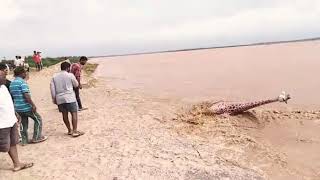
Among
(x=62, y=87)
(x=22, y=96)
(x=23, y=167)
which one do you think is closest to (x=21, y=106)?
(x=22, y=96)

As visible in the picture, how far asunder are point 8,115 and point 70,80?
79.4 inches

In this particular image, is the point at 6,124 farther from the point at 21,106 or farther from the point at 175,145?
the point at 175,145

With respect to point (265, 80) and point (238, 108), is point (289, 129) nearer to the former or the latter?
point (238, 108)

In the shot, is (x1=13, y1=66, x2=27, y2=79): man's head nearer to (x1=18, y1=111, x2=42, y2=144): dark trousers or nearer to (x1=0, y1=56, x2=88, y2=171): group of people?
(x1=0, y1=56, x2=88, y2=171): group of people

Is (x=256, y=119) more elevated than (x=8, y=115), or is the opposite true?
(x=8, y=115)

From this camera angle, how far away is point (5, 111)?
653cm

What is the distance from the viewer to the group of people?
653 centimetres

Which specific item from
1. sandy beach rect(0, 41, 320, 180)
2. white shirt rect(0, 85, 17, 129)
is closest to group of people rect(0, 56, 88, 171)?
white shirt rect(0, 85, 17, 129)

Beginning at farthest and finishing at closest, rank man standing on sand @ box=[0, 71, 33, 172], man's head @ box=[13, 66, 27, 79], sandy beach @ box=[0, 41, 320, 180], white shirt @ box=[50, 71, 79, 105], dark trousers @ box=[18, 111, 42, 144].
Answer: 1. white shirt @ box=[50, 71, 79, 105]
2. dark trousers @ box=[18, 111, 42, 144]
3. man's head @ box=[13, 66, 27, 79]
4. sandy beach @ box=[0, 41, 320, 180]
5. man standing on sand @ box=[0, 71, 33, 172]

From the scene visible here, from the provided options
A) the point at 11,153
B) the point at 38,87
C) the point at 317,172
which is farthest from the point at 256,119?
the point at 38,87

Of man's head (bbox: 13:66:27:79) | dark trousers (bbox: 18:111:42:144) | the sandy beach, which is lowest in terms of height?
the sandy beach

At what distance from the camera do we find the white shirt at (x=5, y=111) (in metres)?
6.49

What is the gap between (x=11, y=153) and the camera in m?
6.80

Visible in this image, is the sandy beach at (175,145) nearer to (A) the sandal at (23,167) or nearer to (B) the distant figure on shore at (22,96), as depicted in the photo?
(A) the sandal at (23,167)
